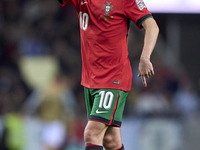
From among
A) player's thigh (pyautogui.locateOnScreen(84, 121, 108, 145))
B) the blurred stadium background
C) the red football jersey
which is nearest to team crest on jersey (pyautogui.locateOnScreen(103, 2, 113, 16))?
the red football jersey

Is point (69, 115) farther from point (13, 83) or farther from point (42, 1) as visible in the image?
point (42, 1)

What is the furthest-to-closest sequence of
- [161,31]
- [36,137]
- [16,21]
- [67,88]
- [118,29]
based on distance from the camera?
[161,31] < [16,21] < [67,88] < [36,137] < [118,29]

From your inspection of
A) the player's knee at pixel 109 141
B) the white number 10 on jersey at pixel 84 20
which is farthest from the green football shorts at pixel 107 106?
the white number 10 on jersey at pixel 84 20

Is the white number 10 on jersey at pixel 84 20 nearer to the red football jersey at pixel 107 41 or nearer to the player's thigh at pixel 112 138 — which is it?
the red football jersey at pixel 107 41

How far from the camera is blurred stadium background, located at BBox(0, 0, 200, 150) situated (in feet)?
26.4

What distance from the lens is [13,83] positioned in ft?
29.7

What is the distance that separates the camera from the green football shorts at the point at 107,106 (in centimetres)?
385

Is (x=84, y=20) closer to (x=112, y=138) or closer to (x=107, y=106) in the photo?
(x=107, y=106)

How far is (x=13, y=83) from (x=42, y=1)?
2.12 m

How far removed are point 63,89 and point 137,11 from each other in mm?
4921

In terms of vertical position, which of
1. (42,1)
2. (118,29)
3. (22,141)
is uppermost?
(118,29)

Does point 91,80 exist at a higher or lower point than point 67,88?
higher

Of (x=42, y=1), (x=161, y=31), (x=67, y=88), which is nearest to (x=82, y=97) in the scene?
(x=67, y=88)

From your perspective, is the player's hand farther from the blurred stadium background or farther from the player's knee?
the blurred stadium background
